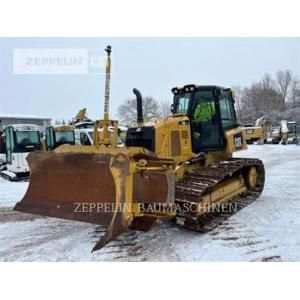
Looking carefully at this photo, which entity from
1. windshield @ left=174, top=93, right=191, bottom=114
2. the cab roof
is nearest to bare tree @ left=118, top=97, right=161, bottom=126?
windshield @ left=174, top=93, right=191, bottom=114

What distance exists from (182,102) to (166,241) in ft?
6.76

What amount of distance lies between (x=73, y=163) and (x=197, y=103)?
196cm

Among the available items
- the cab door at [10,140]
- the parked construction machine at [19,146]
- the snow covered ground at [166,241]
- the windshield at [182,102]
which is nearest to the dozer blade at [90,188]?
the snow covered ground at [166,241]

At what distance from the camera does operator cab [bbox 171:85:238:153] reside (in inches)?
183

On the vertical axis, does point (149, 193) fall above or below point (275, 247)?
above

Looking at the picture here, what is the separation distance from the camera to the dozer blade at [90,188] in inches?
128

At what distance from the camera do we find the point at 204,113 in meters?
4.71

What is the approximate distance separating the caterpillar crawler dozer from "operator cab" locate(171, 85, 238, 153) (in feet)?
0.04

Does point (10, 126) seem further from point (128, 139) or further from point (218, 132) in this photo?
point (218, 132)

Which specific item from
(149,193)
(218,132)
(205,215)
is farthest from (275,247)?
(218,132)

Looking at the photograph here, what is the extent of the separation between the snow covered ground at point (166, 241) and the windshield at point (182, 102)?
5.31 feet

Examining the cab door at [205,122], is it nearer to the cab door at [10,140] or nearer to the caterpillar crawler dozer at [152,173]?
the caterpillar crawler dozer at [152,173]

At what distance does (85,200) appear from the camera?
3.61 m

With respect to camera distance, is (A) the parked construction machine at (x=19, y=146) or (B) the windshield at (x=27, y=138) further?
(B) the windshield at (x=27, y=138)
